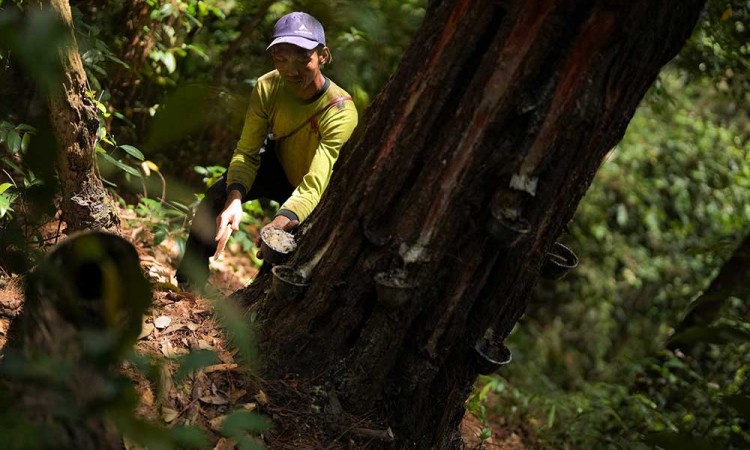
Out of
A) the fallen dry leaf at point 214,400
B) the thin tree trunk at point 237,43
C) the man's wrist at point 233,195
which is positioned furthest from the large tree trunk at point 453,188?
the thin tree trunk at point 237,43

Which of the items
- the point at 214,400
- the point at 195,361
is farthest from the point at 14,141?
the point at 195,361

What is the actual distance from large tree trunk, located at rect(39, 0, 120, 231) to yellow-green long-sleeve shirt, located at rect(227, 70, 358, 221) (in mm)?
627

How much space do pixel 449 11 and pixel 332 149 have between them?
120 cm

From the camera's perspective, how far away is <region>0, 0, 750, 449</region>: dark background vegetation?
1506 millimetres

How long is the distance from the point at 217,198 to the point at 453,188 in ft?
5.92

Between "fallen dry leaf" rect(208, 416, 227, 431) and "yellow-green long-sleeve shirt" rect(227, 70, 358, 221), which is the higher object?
"yellow-green long-sleeve shirt" rect(227, 70, 358, 221)

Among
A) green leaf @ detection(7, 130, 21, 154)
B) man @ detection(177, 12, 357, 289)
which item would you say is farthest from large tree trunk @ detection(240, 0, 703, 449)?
green leaf @ detection(7, 130, 21, 154)

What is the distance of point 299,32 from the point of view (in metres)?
3.38

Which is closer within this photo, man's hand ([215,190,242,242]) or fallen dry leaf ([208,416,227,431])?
fallen dry leaf ([208,416,227,431])

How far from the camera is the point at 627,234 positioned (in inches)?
317

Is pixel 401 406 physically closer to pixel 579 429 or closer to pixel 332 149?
pixel 332 149

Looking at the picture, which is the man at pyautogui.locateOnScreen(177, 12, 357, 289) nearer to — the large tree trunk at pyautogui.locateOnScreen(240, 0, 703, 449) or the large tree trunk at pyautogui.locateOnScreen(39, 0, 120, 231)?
the large tree trunk at pyautogui.locateOnScreen(39, 0, 120, 231)

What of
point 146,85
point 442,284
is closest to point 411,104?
point 442,284

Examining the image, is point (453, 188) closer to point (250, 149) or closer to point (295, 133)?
point (295, 133)
